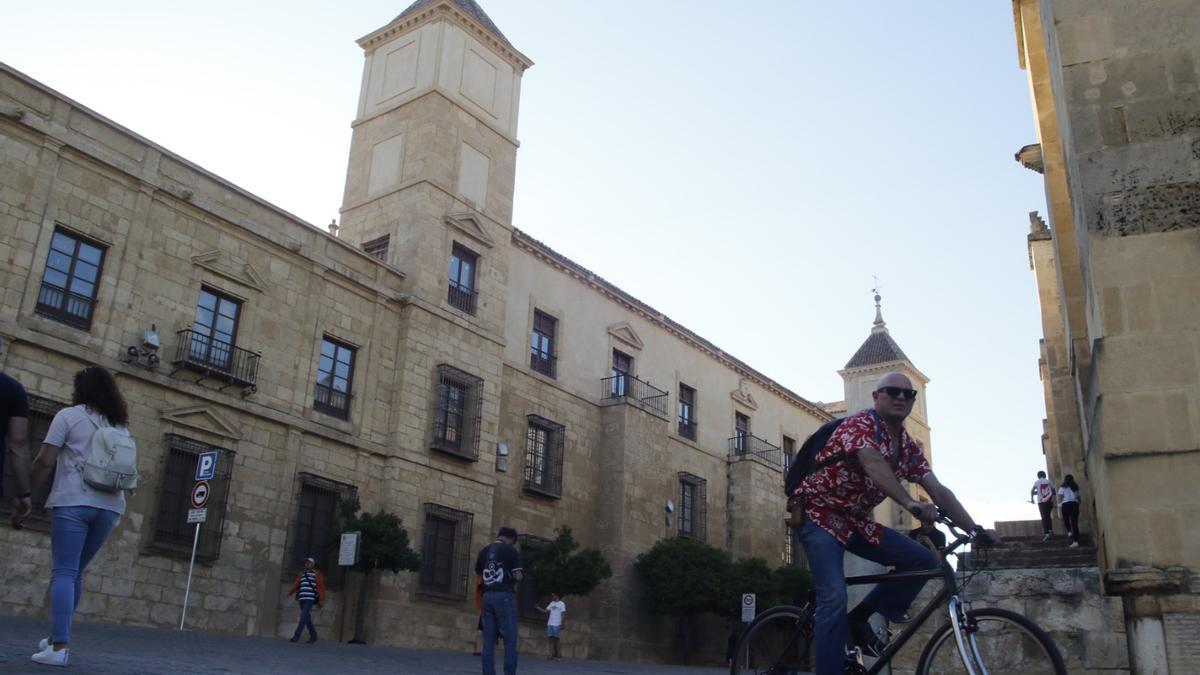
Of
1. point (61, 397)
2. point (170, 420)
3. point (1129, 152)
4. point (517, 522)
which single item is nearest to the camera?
point (1129, 152)

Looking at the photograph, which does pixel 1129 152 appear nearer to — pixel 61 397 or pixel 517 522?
pixel 61 397

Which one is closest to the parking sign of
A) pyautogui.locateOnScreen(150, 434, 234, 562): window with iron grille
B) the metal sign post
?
the metal sign post

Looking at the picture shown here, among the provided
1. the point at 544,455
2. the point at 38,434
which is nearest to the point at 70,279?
the point at 38,434

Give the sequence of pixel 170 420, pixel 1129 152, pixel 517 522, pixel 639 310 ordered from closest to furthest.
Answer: pixel 1129 152 → pixel 170 420 → pixel 517 522 → pixel 639 310

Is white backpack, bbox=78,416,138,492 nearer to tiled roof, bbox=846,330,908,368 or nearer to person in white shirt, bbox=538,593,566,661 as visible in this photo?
person in white shirt, bbox=538,593,566,661

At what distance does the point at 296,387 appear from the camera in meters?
22.0

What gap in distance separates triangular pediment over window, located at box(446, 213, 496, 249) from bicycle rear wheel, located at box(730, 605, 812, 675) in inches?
848

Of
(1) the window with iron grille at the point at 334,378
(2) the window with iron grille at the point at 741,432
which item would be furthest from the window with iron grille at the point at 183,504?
(2) the window with iron grille at the point at 741,432

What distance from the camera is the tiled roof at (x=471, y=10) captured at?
28.1 m

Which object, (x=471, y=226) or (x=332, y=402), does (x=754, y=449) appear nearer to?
(x=471, y=226)

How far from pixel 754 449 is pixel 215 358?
22.1m

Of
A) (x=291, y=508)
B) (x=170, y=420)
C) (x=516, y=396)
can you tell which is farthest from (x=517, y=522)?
(x=170, y=420)

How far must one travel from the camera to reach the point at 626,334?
33.1m

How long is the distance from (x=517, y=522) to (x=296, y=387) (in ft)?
25.1
